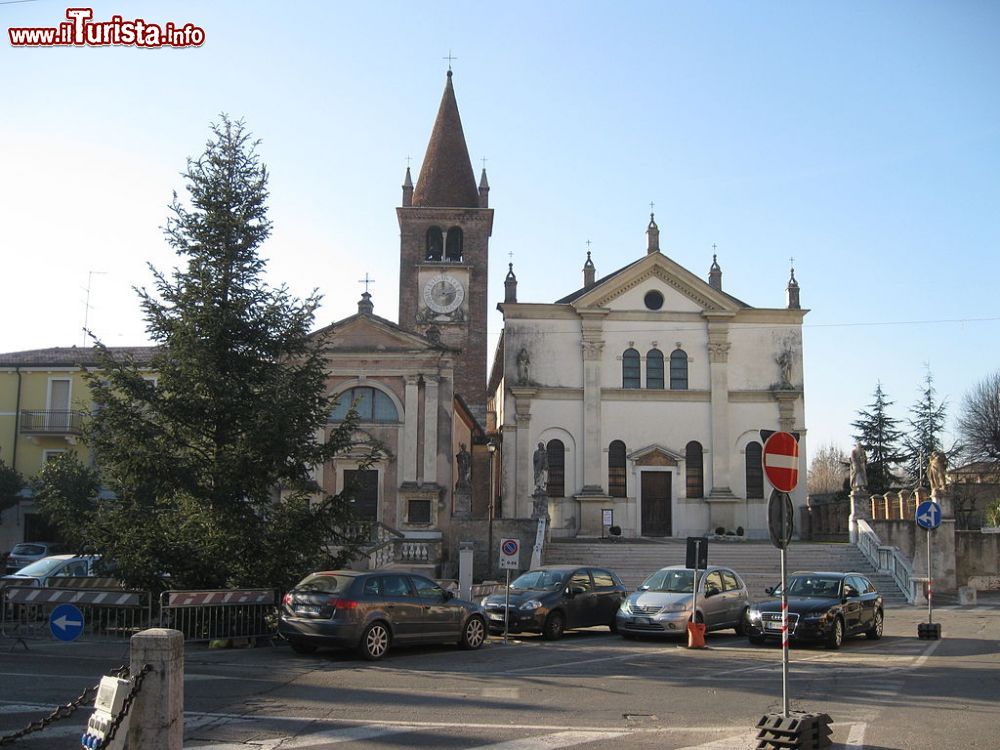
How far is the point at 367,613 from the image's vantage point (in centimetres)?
1498

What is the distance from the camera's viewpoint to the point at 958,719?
10.6 meters

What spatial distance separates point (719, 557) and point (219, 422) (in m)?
21.6

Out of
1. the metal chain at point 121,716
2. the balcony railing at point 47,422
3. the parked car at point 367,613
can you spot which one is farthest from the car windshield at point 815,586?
the balcony railing at point 47,422

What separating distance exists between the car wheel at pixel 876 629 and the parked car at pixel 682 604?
7.87 feet

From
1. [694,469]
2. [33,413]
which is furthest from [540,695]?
[33,413]

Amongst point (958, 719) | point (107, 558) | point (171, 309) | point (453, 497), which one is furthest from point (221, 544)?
point (453, 497)

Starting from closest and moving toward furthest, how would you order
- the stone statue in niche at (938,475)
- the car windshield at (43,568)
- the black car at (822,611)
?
the black car at (822,611) → the car windshield at (43,568) → the stone statue in niche at (938,475)

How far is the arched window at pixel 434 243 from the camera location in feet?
170

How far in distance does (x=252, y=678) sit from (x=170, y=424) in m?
6.99

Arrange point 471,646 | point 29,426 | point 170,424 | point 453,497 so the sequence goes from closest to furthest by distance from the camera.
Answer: point 471,646
point 170,424
point 453,497
point 29,426

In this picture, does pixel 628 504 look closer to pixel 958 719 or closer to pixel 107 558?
pixel 107 558

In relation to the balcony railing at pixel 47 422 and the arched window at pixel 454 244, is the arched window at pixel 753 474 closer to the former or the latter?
the arched window at pixel 454 244

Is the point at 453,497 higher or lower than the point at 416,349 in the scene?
lower

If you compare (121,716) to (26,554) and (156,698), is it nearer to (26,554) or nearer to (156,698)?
(156,698)
